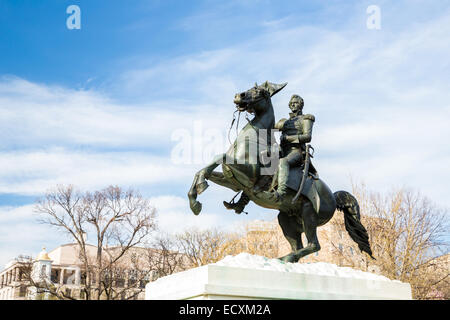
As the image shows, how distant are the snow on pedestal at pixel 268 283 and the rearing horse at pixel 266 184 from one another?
73 cm

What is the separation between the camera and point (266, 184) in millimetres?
8461

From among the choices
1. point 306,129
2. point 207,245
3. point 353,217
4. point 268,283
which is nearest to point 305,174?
point 306,129

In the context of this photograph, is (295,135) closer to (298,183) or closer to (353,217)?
(298,183)

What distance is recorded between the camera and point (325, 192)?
9086 millimetres

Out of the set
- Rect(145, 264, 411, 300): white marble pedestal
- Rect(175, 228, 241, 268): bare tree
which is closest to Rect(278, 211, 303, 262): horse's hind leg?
Rect(145, 264, 411, 300): white marble pedestal

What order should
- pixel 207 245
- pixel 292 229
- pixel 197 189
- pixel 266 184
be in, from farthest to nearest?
pixel 207 245 < pixel 292 229 < pixel 266 184 < pixel 197 189

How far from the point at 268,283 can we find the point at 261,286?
0.12 m

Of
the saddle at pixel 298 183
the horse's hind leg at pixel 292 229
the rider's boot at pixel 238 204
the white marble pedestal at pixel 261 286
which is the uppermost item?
the saddle at pixel 298 183

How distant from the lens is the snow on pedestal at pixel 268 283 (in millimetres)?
6777

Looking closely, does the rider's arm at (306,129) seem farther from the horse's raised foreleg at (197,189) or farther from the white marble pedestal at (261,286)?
the white marble pedestal at (261,286)

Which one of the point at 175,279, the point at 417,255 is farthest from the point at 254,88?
the point at 417,255

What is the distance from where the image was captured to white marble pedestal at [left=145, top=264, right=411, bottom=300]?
6.75 m

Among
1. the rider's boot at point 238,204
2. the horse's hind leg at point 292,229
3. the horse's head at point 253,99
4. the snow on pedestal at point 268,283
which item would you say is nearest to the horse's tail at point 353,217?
the horse's hind leg at point 292,229

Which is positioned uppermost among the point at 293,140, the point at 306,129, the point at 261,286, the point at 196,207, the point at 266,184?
the point at 306,129
